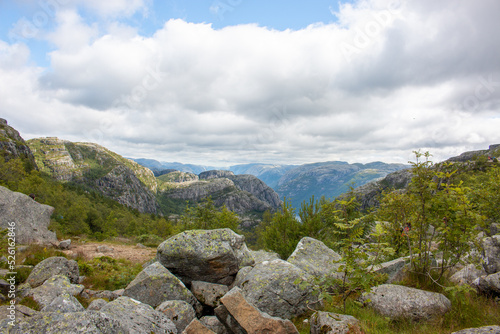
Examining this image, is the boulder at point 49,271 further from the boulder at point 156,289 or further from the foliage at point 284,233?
the foliage at point 284,233

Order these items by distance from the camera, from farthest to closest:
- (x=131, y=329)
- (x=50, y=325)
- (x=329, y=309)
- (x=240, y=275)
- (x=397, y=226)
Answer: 1. (x=240, y=275)
2. (x=397, y=226)
3. (x=329, y=309)
4. (x=131, y=329)
5. (x=50, y=325)

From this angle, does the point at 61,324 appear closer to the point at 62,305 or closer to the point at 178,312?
the point at 62,305

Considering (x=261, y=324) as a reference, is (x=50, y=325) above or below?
above

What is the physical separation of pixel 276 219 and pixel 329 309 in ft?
41.0

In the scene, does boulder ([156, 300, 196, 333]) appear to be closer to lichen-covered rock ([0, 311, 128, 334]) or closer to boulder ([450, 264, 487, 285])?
lichen-covered rock ([0, 311, 128, 334])

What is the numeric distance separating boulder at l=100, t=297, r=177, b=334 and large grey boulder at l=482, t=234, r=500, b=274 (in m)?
12.5

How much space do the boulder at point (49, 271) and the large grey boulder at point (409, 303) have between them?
15.2m

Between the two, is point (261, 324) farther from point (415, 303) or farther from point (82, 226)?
point (82, 226)

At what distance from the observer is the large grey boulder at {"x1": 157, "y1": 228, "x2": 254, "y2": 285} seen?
506 inches

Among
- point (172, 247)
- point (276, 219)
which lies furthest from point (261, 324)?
point (276, 219)

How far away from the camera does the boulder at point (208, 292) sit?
11.2 meters

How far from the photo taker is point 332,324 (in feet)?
22.7

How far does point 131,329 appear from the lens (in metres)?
6.33

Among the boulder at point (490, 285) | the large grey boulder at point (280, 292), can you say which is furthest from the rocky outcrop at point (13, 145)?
the boulder at point (490, 285)
